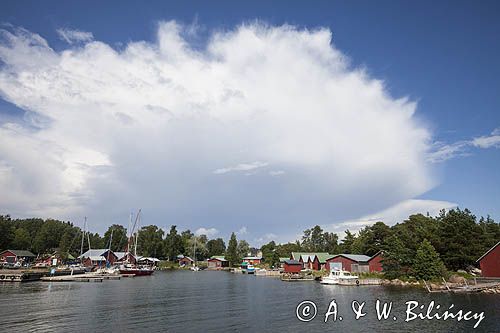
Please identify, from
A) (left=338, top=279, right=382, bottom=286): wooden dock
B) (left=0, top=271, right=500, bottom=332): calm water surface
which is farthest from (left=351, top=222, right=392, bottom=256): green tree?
(left=0, top=271, right=500, bottom=332): calm water surface

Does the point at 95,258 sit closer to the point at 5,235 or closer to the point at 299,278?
the point at 5,235

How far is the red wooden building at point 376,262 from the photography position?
8338 centimetres

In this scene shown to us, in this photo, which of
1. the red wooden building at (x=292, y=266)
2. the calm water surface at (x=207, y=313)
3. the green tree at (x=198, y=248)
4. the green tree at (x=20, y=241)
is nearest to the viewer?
the calm water surface at (x=207, y=313)

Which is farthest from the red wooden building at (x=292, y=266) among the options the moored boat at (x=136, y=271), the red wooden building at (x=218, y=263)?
the red wooden building at (x=218, y=263)

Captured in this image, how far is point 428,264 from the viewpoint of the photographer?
2441 inches

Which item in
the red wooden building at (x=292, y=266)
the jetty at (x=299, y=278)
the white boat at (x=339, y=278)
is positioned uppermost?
the red wooden building at (x=292, y=266)

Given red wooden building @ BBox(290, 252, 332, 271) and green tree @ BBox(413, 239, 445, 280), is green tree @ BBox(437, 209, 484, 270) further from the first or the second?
red wooden building @ BBox(290, 252, 332, 271)

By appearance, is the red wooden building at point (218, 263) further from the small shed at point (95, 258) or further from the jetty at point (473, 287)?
the jetty at point (473, 287)

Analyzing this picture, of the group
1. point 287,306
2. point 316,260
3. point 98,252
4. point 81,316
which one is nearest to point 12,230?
point 98,252

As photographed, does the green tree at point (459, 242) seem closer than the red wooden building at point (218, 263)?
Yes

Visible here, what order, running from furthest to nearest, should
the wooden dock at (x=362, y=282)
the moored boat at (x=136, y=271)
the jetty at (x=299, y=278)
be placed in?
the moored boat at (x=136, y=271)
the jetty at (x=299, y=278)
the wooden dock at (x=362, y=282)

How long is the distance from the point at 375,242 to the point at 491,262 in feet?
130

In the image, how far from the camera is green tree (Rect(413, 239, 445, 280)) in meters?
61.4

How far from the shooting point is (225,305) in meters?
43.7
